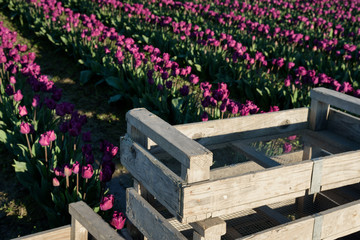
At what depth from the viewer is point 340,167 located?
2619mm

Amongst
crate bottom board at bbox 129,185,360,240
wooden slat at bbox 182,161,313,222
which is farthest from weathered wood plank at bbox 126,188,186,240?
wooden slat at bbox 182,161,313,222

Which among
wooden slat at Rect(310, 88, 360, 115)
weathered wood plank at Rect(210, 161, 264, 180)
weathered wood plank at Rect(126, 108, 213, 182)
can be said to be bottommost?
weathered wood plank at Rect(210, 161, 264, 180)

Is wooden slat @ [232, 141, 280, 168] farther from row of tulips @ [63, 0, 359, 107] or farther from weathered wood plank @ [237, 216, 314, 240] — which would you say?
row of tulips @ [63, 0, 359, 107]

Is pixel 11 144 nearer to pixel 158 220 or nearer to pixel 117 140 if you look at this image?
pixel 117 140

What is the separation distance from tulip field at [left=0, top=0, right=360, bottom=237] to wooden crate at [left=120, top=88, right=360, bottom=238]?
2.35 ft

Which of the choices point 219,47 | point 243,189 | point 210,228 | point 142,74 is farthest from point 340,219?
point 219,47

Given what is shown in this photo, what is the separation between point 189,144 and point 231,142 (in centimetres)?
115

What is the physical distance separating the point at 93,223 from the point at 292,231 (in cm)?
112

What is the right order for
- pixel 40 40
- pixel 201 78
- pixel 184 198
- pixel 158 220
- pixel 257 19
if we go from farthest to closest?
pixel 257 19 → pixel 40 40 → pixel 201 78 → pixel 158 220 → pixel 184 198

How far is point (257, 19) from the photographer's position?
40.2 feet

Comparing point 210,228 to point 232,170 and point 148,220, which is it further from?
point 232,170

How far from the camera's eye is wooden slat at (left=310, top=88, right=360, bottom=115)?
10.5 feet

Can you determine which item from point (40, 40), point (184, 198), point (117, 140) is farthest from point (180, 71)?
point (40, 40)

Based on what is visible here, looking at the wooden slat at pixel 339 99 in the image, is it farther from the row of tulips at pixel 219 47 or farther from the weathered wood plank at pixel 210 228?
the row of tulips at pixel 219 47
